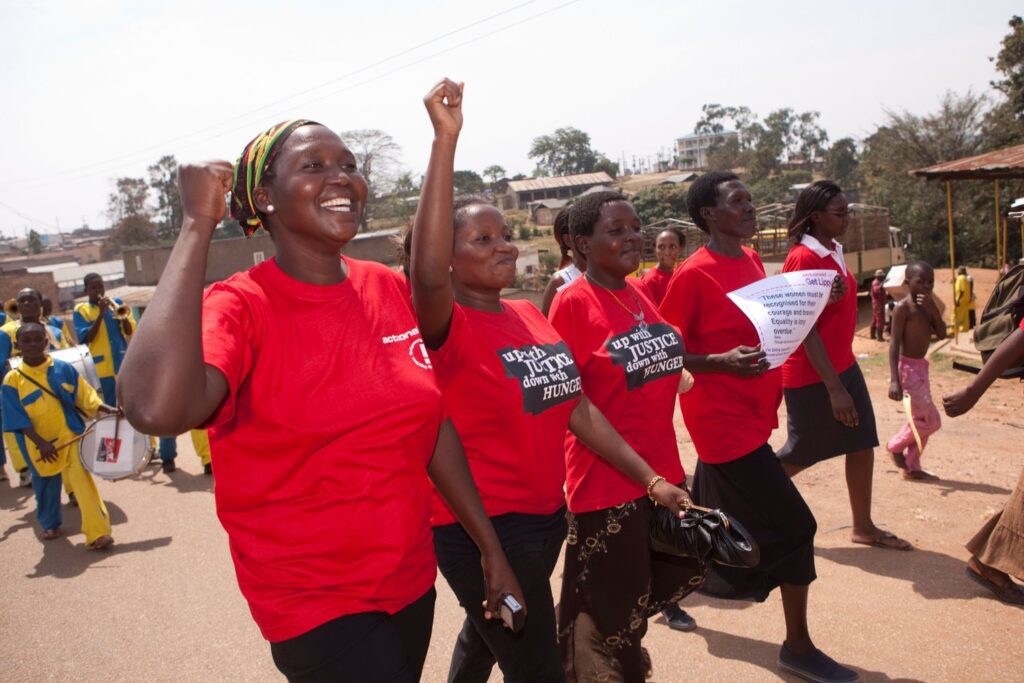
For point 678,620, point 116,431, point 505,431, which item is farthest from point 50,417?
point 505,431

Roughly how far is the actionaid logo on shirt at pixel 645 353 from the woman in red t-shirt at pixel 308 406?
1174 mm

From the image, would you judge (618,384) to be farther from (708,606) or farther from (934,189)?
(934,189)

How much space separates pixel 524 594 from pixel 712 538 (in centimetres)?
66

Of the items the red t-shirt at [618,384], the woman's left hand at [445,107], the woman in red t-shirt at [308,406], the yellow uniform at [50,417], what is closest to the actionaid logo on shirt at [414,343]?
the woman in red t-shirt at [308,406]

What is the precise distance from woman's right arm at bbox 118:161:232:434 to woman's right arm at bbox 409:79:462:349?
0.69 meters

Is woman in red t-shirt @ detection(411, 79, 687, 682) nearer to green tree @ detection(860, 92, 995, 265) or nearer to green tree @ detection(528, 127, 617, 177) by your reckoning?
green tree @ detection(860, 92, 995, 265)

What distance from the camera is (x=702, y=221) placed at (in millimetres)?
4078

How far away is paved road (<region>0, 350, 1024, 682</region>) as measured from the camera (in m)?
3.67

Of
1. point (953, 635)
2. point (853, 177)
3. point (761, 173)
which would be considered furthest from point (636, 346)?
→ point (853, 177)

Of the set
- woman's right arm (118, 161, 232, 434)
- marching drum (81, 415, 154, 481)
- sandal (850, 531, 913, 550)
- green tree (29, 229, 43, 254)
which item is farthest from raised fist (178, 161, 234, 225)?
green tree (29, 229, 43, 254)

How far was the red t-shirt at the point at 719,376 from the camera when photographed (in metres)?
3.59

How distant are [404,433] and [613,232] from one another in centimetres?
176

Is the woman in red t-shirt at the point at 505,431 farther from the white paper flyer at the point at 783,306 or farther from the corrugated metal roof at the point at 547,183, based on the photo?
the corrugated metal roof at the point at 547,183

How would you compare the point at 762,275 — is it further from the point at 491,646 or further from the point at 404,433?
the point at 404,433
